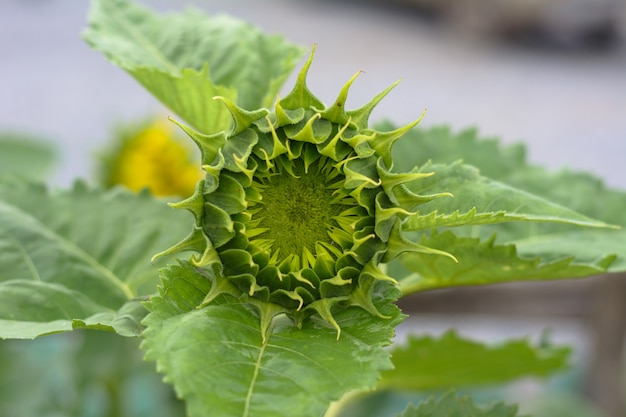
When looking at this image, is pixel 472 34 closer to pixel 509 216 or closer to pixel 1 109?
pixel 1 109

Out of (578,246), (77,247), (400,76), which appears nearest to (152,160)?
(77,247)

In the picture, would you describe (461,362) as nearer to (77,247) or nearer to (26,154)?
(77,247)

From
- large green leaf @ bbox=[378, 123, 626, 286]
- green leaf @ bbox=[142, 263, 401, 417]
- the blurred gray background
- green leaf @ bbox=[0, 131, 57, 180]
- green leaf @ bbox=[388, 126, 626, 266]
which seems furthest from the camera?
the blurred gray background

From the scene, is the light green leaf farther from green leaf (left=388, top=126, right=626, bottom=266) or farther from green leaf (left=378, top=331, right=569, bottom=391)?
green leaf (left=378, top=331, right=569, bottom=391)

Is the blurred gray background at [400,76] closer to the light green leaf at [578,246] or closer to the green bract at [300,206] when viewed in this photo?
the light green leaf at [578,246]

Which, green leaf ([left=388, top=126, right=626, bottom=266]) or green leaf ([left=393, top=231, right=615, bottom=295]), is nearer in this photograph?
green leaf ([left=393, top=231, right=615, bottom=295])

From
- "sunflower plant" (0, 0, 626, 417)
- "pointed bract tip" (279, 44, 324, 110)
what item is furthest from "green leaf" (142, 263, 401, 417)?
"pointed bract tip" (279, 44, 324, 110)

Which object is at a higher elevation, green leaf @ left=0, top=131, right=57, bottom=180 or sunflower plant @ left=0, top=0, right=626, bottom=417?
sunflower plant @ left=0, top=0, right=626, bottom=417

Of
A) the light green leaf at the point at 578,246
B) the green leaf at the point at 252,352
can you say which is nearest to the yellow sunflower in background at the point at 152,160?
the light green leaf at the point at 578,246
